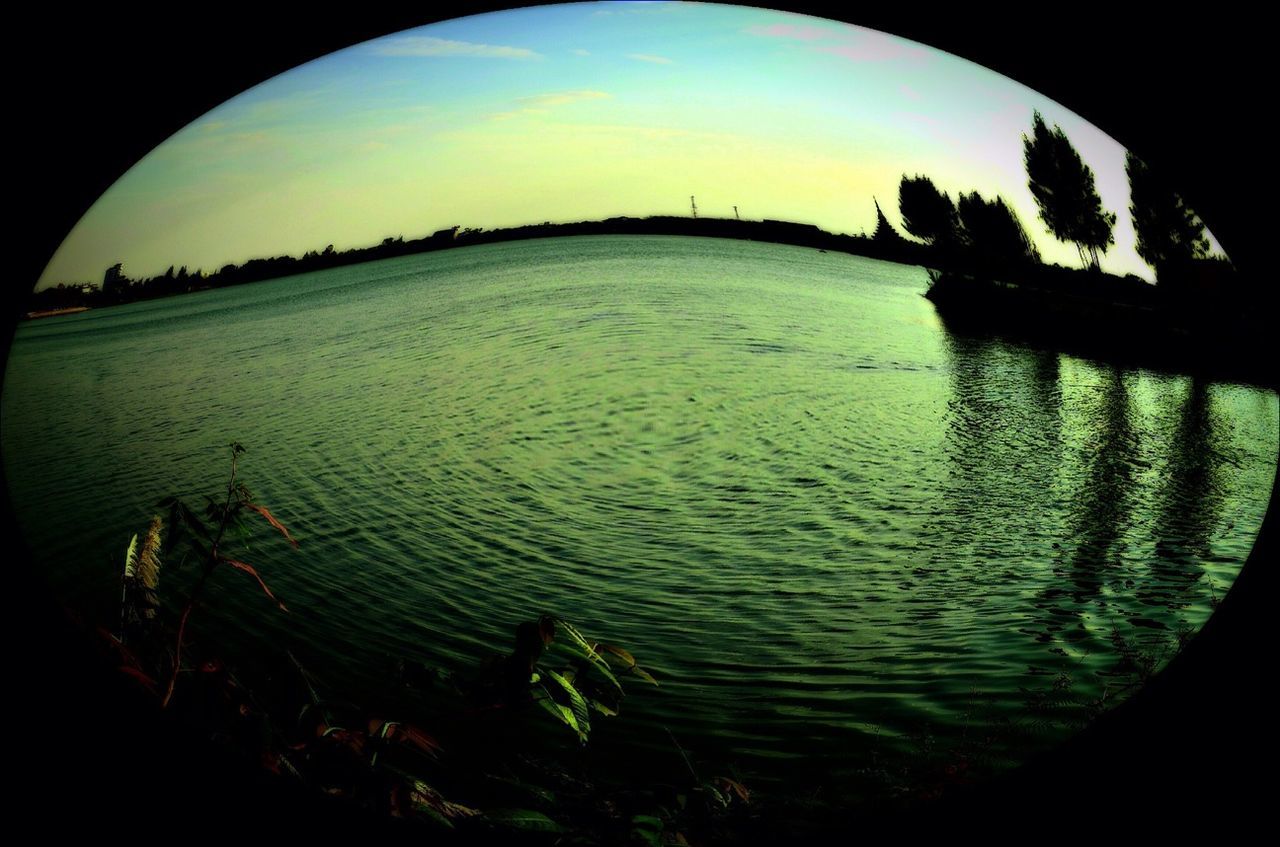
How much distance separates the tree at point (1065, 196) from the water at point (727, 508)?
2.92 m

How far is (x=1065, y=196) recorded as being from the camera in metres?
3.83

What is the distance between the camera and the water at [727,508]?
5.68m

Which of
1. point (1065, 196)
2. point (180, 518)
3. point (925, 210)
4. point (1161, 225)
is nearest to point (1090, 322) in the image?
point (925, 210)

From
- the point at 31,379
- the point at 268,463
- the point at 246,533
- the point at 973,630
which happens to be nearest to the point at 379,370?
the point at 268,463

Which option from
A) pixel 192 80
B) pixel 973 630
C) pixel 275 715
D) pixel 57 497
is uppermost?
pixel 192 80

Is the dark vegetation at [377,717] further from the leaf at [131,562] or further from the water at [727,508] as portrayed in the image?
the water at [727,508]

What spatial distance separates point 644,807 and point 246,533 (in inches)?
57.9

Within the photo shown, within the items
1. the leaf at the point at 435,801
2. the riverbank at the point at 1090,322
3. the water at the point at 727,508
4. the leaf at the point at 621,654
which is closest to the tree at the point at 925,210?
the riverbank at the point at 1090,322

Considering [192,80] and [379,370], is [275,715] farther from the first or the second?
[379,370]

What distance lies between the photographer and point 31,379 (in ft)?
86.8

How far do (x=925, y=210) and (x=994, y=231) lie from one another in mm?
603

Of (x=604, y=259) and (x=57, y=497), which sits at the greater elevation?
(x=604, y=259)

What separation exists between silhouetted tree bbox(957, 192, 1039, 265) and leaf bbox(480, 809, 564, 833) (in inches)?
160

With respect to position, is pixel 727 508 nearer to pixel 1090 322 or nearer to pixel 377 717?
pixel 377 717
